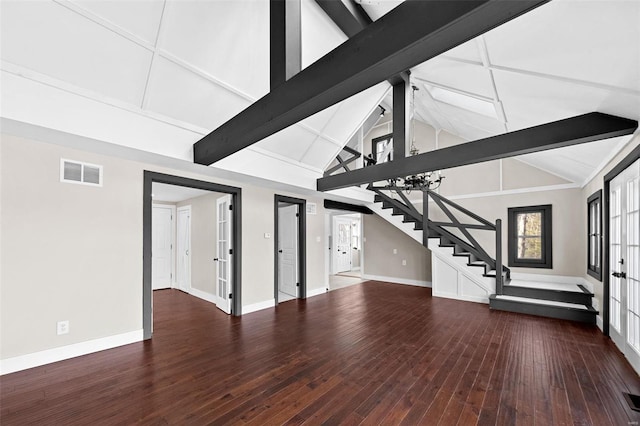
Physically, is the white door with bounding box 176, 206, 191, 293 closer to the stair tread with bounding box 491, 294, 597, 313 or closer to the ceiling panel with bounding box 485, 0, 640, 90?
the stair tread with bounding box 491, 294, 597, 313

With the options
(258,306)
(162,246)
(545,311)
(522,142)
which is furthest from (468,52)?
(162,246)

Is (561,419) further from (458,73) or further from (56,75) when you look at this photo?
(56,75)

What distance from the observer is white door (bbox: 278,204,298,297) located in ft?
20.9

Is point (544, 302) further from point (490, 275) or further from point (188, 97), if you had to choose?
point (188, 97)

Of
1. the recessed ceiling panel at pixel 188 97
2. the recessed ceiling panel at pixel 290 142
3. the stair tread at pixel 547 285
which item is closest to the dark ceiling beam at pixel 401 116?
the recessed ceiling panel at pixel 290 142

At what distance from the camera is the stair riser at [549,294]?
4672 millimetres

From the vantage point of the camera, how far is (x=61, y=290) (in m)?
3.13

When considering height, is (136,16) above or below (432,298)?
above

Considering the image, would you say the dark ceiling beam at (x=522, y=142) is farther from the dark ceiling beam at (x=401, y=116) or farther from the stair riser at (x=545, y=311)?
the stair riser at (x=545, y=311)

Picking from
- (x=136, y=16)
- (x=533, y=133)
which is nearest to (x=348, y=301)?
(x=533, y=133)

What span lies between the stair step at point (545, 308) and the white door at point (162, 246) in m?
7.63

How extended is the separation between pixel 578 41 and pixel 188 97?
3561mm

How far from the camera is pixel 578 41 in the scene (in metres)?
1.93

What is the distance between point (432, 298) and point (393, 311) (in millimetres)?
1511
